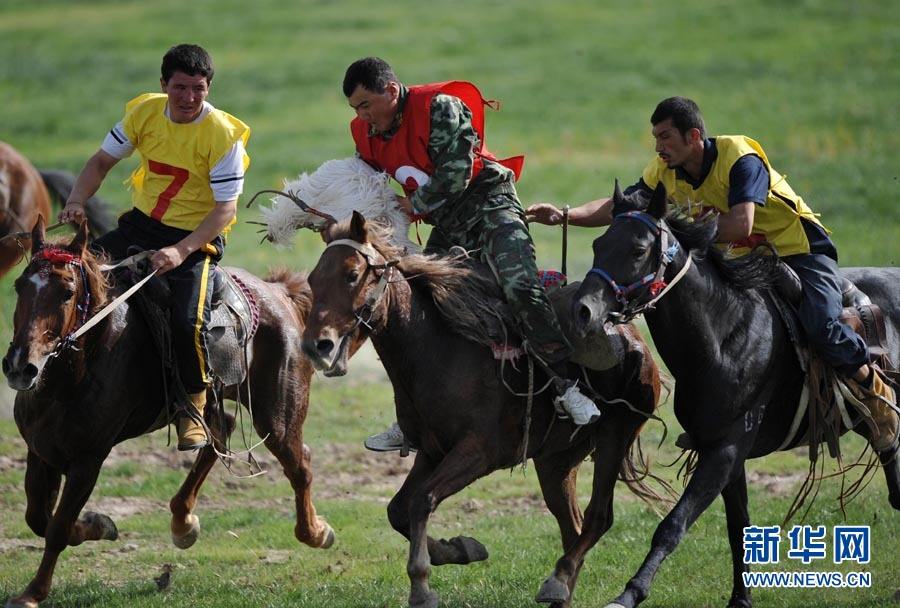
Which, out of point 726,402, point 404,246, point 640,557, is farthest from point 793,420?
point 404,246

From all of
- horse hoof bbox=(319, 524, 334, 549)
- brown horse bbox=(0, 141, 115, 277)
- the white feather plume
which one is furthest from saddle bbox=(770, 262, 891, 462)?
brown horse bbox=(0, 141, 115, 277)

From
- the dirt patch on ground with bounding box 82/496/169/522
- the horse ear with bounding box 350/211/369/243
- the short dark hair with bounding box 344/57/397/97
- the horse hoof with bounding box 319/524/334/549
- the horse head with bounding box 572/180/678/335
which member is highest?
the short dark hair with bounding box 344/57/397/97

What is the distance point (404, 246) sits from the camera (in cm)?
726

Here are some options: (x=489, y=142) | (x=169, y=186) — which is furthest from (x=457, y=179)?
(x=489, y=142)

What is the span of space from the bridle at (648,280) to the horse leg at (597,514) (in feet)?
3.80

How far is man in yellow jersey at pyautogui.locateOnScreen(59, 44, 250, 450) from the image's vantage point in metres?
7.60

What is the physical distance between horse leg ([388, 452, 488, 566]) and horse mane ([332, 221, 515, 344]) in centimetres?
77

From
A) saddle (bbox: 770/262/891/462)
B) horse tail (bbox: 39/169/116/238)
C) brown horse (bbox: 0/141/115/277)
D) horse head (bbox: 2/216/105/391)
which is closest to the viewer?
horse head (bbox: 2/216/105/391)

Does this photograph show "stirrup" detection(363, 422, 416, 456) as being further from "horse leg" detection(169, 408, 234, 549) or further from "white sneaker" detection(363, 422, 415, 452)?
"horse leg" detection(169, 408, 234, 549)

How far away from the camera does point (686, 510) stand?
6.95m

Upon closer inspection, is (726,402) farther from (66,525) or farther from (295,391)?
(66,525)

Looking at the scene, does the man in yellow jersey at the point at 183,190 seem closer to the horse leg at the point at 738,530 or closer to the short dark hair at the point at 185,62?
the short dark hair at the point at 185,62

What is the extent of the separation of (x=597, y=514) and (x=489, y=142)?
19.0 meters

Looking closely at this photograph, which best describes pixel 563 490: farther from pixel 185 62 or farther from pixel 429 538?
pixel 185 62
